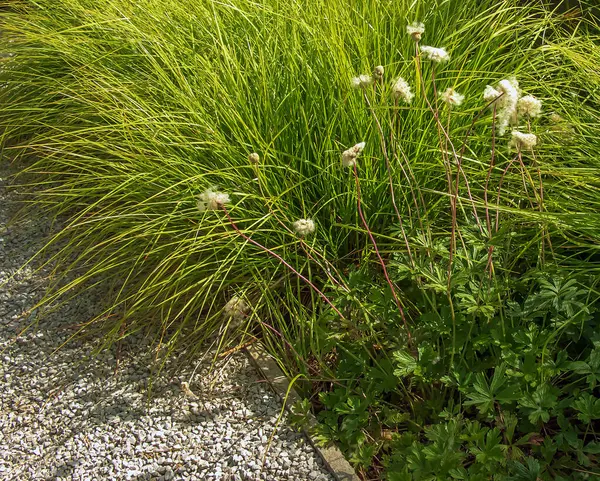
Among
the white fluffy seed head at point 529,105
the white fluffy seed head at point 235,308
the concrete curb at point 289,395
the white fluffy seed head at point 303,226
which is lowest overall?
the concrete curb at point 289,395

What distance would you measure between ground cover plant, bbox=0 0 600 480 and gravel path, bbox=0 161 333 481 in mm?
131

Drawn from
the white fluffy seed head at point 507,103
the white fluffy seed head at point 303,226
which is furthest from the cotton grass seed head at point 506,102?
the white fluffy seed head at point 303,226

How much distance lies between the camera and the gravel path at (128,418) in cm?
215

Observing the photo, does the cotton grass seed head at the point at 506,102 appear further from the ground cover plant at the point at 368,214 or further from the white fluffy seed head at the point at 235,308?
the white fluffy seed head at the point at 235,308

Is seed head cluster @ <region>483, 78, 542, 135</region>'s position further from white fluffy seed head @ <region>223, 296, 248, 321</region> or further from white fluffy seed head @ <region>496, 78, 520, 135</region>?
white fluffy seed head @ <region>223, 296, 248, 321</region>

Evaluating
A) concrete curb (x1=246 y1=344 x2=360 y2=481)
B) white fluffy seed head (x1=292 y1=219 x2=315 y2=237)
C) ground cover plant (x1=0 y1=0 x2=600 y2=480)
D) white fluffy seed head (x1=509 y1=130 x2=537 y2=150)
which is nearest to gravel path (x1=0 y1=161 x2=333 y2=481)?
concrete curb (x1=246 y1=344 x2=360 y2=481)

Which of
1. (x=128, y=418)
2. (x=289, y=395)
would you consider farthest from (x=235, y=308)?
(x=128, y=418)

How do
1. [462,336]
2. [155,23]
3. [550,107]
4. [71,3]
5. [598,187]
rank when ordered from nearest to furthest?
[462,336] → [598,187] → [550,107] → [155,23] → [71,3]

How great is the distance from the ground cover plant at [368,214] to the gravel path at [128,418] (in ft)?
0.43

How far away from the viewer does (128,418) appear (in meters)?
2.36

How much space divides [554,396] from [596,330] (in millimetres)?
339

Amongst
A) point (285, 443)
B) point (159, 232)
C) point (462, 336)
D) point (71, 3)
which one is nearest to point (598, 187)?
point (462, 336)

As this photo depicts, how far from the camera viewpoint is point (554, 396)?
1880mm

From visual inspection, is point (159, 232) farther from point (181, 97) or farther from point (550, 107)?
point (550, 107)
